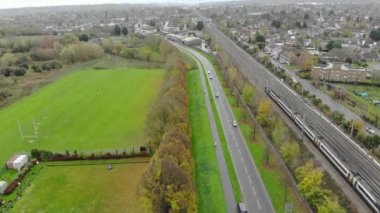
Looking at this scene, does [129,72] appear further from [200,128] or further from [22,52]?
[22,52]

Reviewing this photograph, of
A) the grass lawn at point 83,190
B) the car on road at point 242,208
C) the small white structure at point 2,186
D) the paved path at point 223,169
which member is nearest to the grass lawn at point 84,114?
the grass lawn at point 83,190

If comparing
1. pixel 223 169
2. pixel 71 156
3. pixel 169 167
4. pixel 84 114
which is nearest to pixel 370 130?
pixel 223 169

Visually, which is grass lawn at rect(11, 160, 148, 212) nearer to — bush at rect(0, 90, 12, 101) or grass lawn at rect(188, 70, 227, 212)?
grass lawn at rect(188, 70, 227, 212)

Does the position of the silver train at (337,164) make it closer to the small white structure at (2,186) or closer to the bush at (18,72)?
the small white structure at (2,186)

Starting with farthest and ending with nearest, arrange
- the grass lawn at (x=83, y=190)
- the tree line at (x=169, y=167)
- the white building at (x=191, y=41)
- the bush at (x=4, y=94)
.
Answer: the white building at (x=191, y=41), the bush at (x=4, y=94), the grass lawn at (x=83, y=190), the tree line at (x=169, y=167)

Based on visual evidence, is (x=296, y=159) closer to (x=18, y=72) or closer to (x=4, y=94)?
(x=4, y=94)

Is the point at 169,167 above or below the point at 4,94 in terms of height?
above
